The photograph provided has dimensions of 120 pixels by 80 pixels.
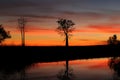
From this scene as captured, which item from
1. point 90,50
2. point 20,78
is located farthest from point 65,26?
point 20,78

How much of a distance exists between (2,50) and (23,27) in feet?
83.0

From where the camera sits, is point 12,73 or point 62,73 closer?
point 12,73

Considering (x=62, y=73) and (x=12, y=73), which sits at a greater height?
(x=12, y=73)

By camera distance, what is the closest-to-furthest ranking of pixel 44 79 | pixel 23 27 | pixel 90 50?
pixel 44 79 → pixel 23 27 → pixel 90 50

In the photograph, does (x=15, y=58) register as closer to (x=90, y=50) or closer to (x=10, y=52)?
(x=10, y=52)

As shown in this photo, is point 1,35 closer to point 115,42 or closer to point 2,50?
point 2,50

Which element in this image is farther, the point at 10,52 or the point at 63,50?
the point at 63,50

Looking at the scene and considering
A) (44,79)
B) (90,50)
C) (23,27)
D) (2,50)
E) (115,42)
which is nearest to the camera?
(44,79)

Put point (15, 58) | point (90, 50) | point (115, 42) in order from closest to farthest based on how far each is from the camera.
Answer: point (15, 58) < point (90, 50) < point (115, 42)

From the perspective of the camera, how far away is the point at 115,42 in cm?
11712

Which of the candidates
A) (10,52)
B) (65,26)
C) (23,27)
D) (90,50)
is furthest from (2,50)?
(90,50)

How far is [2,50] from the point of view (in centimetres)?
5766

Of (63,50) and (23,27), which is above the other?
(23,27)

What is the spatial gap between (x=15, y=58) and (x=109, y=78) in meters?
29.5
